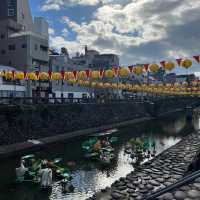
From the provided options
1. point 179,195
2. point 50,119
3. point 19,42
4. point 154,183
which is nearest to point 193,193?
point 179,195

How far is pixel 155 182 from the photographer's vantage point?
20.6 meters

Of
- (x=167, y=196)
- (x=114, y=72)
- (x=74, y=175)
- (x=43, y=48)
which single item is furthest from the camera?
(x=43, y=48)

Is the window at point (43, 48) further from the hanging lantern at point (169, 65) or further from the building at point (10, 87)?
the hanging lantern at point (169, 65)

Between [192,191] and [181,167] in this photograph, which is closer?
[192,191]

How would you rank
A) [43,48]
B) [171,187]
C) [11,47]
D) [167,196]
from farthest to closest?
[43,48] → [11,47] → [171,187] → [167,196]

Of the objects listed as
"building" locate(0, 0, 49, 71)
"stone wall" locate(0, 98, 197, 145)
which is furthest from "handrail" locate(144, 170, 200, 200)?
"building" locate(0, 0, 49, 71)

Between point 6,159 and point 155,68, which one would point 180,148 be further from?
point 6,159

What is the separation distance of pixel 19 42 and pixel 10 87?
11.4 m

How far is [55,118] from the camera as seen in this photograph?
45406mm

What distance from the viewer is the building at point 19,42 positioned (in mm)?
62250

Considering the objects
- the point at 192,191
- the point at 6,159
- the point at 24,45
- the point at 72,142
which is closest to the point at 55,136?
the point at 72,142

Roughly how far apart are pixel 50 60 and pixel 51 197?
172ft

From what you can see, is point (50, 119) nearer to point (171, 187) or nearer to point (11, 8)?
point (171, 187)

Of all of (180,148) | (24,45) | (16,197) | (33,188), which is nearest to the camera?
(16,197)
